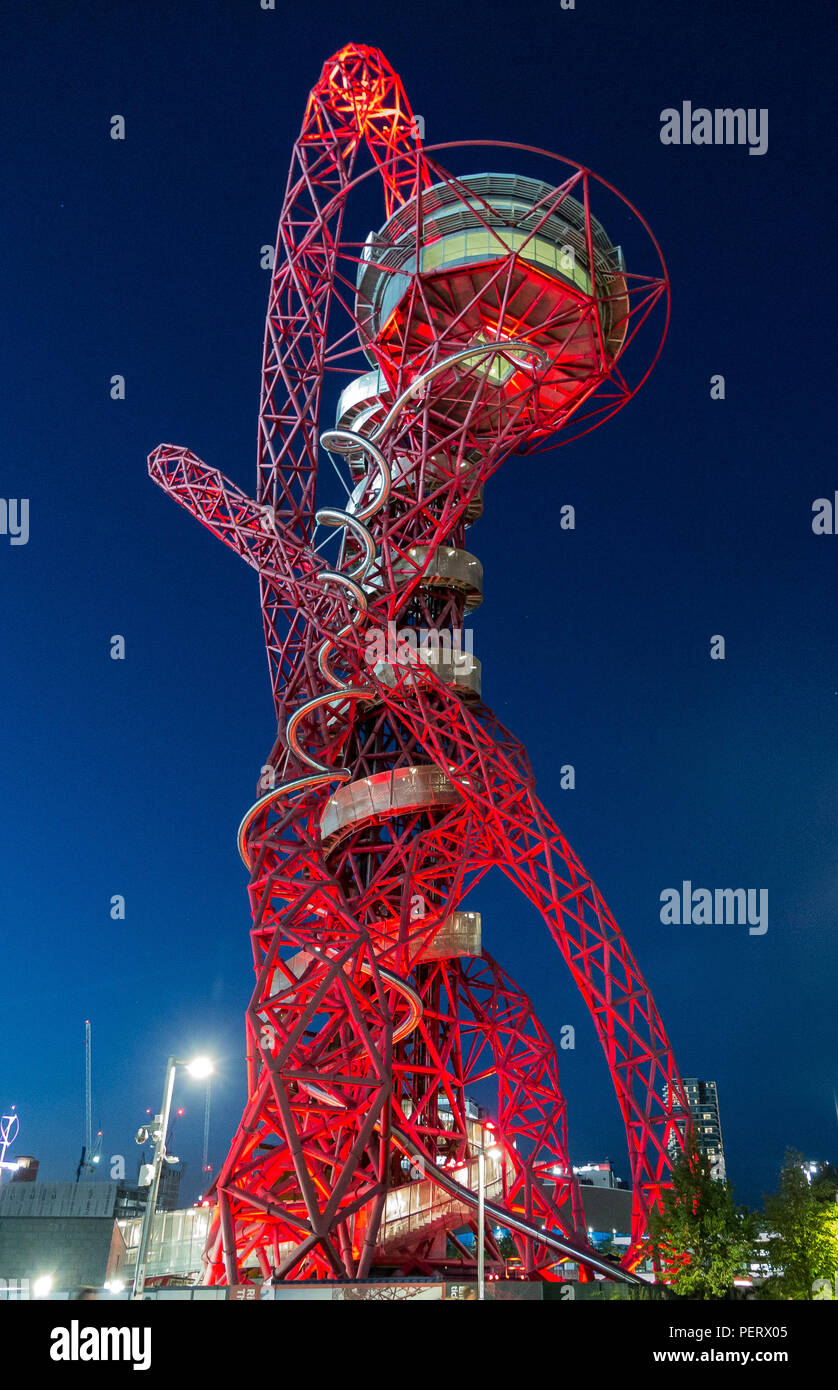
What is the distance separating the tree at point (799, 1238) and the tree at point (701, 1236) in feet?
5.95

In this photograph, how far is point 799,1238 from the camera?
94.2 feet

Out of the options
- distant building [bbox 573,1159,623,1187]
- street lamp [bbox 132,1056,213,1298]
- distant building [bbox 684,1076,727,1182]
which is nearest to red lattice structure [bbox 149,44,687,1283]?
street lamp [bbox 132,1056,213,1298]

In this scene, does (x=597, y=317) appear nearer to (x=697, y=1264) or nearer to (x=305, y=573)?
(x=305, y=573)

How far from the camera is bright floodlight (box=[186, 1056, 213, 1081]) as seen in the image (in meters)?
18.7

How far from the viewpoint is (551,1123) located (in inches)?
1646

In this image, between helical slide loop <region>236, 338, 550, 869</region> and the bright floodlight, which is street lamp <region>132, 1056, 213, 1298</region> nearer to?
the bright floodlight

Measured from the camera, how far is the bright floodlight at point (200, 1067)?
18.7 m

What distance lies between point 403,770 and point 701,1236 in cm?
2031

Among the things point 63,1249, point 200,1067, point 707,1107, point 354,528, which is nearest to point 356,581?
point 354,528

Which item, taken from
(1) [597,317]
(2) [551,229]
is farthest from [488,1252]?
(2) [551,229]

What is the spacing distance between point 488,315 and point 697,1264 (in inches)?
1326

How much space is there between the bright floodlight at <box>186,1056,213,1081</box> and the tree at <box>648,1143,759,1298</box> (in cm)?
1438

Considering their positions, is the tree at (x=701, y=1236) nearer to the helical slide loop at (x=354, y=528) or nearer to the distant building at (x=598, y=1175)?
the helical slide loop at (x=354, y=528)

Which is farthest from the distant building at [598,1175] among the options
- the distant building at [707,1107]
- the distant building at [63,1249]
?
the distant building at [63,1249]
